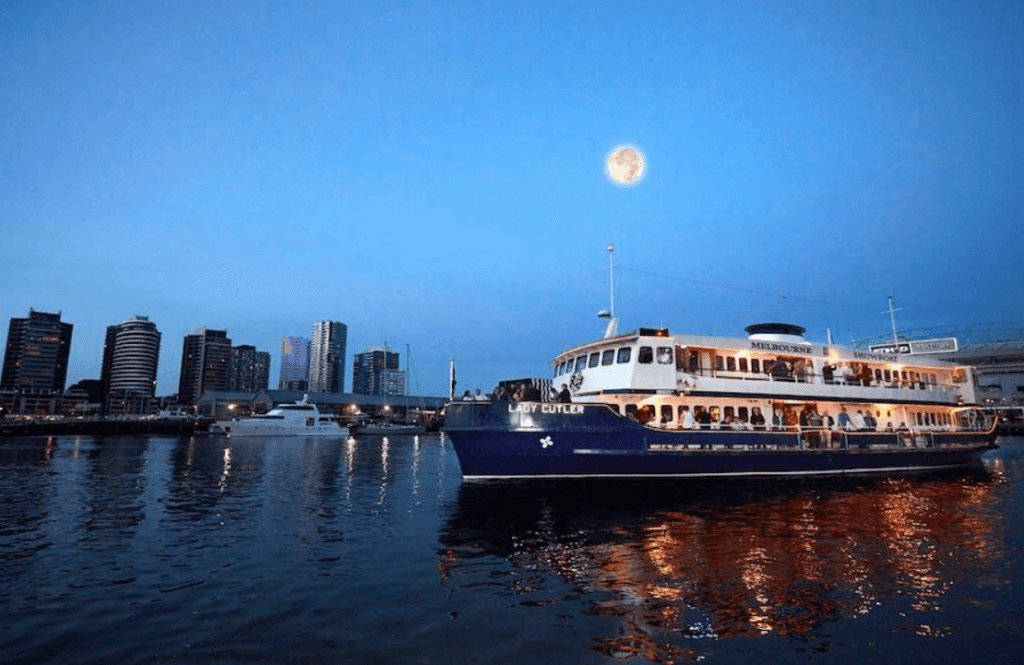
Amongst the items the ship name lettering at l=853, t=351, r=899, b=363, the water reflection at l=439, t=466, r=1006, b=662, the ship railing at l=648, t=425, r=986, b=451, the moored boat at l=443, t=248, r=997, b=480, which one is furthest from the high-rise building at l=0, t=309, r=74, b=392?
the ship name lettering at l=853, t=351, r=899, b=363

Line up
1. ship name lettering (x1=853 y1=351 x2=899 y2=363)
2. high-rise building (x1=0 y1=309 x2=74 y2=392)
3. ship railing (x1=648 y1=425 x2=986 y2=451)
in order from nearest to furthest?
ship railing (x1=648 y1=425 x2=986 y2=451), ship name lettering (x1=853 y1=351 x2=899 y2=363), high-rise building (x1=0 y1=309 x2=74 y2=392)

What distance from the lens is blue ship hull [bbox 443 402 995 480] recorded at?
64.4 ft

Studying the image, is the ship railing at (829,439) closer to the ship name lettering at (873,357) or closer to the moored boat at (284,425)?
the ship name lettering at (873,357)

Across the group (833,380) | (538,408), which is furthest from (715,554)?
(833,380)

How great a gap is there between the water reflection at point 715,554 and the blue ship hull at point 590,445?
1183mm

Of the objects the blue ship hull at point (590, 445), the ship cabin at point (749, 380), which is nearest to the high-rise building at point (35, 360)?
the blue ship hull at point (590, 445)

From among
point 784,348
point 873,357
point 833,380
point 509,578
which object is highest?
point 784,348

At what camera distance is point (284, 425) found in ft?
222

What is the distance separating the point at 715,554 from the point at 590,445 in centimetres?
925

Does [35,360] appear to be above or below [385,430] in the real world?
above

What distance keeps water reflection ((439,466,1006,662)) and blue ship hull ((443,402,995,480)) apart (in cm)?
118

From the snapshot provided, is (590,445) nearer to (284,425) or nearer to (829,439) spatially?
(829,439)

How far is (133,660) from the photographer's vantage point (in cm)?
596

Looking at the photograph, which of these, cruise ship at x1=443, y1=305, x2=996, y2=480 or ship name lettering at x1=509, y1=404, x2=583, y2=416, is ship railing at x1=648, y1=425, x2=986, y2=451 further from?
ship name lettering at x1=509, y1=404, x2=583, y2=416
